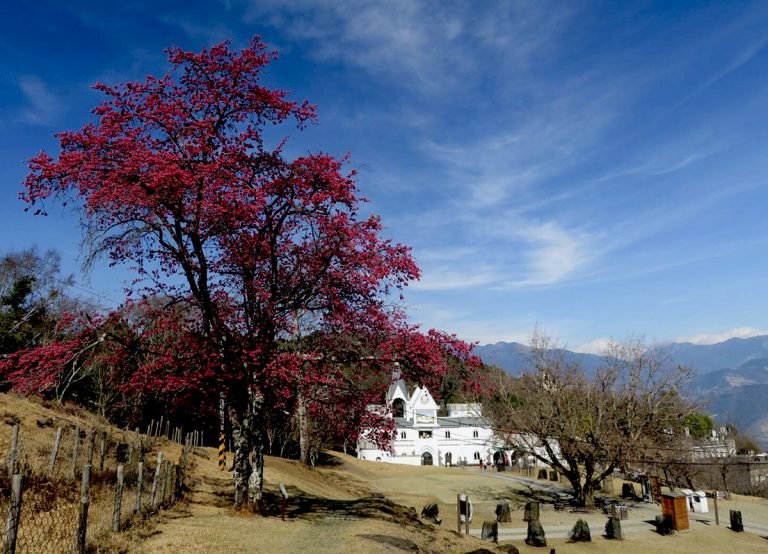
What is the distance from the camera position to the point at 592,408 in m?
42.9

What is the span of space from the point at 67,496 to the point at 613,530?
26901mm

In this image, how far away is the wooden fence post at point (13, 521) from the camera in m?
7.65

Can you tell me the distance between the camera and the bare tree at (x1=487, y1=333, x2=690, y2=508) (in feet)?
131

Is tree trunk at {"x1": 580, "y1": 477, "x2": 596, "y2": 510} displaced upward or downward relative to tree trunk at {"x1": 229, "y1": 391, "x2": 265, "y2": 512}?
downward

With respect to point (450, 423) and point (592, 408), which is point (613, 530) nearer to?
point (592, 408)

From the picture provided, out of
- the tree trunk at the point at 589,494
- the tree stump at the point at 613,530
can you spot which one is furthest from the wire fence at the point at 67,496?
the tree trunk at the point at 589,494

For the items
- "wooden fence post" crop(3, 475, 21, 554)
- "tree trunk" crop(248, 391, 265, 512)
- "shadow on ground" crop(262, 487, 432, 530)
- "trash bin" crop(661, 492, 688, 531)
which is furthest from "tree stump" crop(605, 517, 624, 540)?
"wooden fence post" crop(3, 475, 21, 554)

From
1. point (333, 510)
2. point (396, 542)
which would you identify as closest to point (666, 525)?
point (333, 510)

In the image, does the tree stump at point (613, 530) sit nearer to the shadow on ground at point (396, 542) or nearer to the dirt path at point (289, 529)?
the dirt path at point (289, 529)

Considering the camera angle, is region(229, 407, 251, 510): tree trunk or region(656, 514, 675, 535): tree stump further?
region(656, 514, 675, 535): tree stump

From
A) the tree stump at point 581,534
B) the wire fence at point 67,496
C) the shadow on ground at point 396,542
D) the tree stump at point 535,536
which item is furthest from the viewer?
the tree stump at point 581,534

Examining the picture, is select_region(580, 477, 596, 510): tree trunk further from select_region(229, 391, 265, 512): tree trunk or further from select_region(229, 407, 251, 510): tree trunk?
select_region(229, 407, 251, 510): tree trunk

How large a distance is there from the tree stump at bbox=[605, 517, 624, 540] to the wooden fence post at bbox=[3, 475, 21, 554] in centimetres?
2944

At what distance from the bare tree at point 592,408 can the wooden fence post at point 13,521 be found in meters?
36.0
